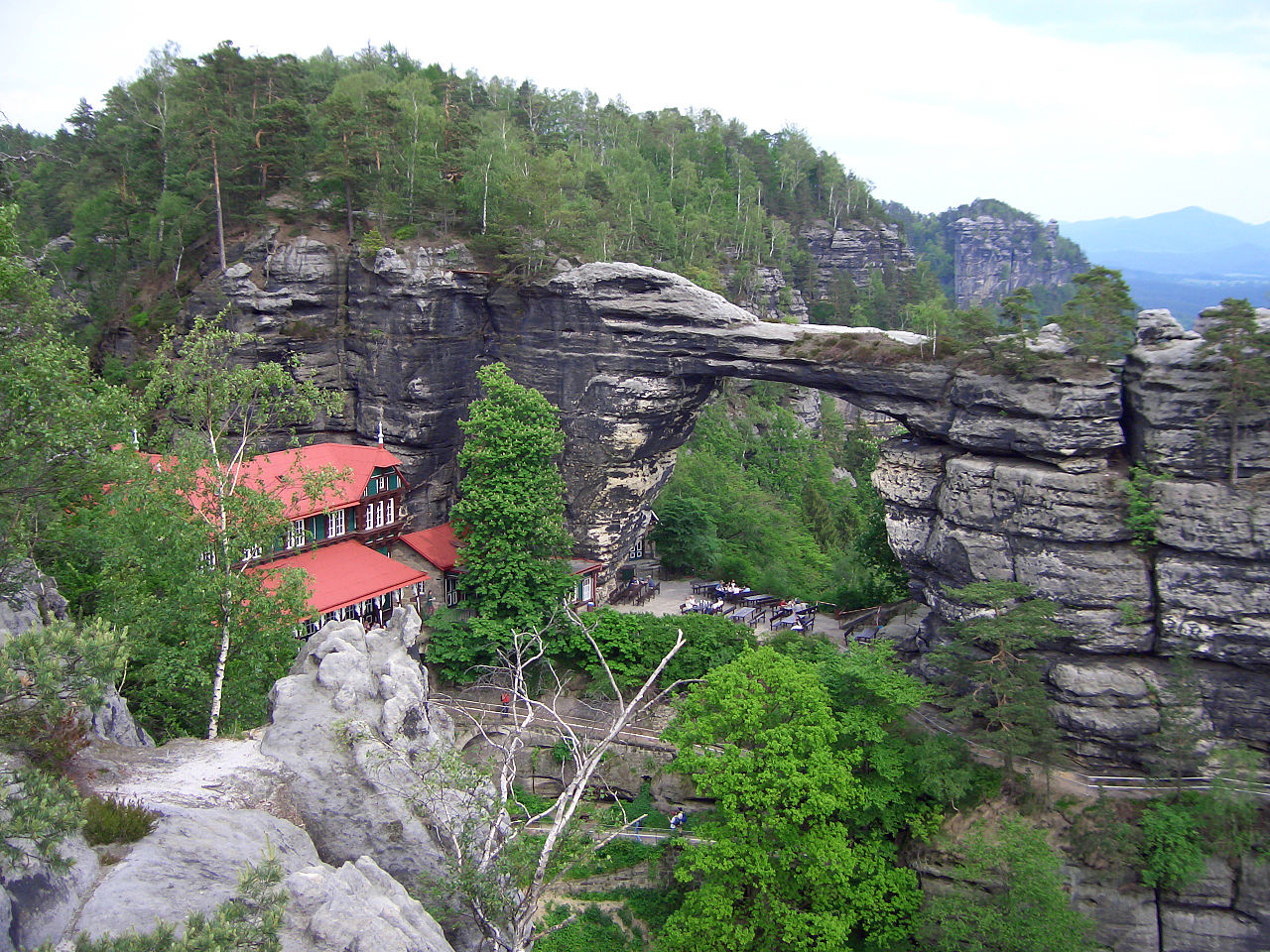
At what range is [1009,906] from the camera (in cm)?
1755

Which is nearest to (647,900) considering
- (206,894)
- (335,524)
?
(206,894)

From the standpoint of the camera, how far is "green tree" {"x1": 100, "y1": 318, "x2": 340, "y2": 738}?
16.7m

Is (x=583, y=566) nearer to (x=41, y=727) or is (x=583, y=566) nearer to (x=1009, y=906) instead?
(x=1009, y=906)

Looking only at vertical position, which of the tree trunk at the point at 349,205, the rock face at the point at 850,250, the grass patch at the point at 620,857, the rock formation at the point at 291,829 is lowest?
the grass patch at the point at 620,857

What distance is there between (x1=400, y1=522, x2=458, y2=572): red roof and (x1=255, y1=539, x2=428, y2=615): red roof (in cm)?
151

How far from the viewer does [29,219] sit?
46.3 meters

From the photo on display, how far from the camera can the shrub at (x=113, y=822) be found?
9602mm

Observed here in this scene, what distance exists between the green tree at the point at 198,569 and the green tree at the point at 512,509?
8.77 meters

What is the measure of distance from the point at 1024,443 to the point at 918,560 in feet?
14.9

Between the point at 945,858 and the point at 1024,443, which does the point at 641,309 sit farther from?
the point at 945,858

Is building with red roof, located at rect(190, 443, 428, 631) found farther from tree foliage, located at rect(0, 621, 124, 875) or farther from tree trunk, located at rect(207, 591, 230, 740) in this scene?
tree foliage, located at rect(0, 621, 124, 875)

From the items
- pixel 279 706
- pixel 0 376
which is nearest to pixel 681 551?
pixel 279 706

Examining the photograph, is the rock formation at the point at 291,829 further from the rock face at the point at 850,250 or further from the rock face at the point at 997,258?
the rock face at the point at 997,258

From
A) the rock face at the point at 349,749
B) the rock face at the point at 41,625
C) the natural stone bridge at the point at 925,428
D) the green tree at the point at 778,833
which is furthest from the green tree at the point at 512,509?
the rock face at the point at 41,625
